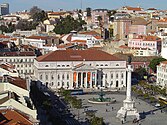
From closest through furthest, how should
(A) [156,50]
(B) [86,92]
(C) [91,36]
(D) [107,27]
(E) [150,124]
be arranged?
(E) [150,124], (B) [86,92], (A) [156,50], (C) [91,36], (D) [107,27]

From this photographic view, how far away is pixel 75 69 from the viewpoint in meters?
66.2

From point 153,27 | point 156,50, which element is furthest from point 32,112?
point 153,27

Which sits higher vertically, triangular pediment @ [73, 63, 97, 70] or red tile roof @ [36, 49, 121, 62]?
red tile roof @ [36, 49, 121, 62]

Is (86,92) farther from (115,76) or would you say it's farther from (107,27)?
(107,27)

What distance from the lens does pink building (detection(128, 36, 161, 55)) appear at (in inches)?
3487

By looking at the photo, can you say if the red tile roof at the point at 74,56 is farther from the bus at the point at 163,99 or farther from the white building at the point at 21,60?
the bus at the point at 163,99

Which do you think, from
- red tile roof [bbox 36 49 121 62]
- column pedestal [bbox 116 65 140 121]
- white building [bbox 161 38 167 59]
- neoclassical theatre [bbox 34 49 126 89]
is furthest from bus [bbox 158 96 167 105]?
white building [bbox 161 38 167 59]

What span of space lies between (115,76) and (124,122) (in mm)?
25507

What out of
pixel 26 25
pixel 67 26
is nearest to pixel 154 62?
pixel 67 26

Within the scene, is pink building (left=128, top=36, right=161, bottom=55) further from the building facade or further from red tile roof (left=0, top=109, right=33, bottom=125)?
red tile roof (left=0, top=109, right=33, bottom=125)

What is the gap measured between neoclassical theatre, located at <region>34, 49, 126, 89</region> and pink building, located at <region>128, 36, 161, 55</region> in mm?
21202

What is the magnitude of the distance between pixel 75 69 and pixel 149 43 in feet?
91.6

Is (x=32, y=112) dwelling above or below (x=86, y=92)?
above

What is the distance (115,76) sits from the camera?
2707 inches
